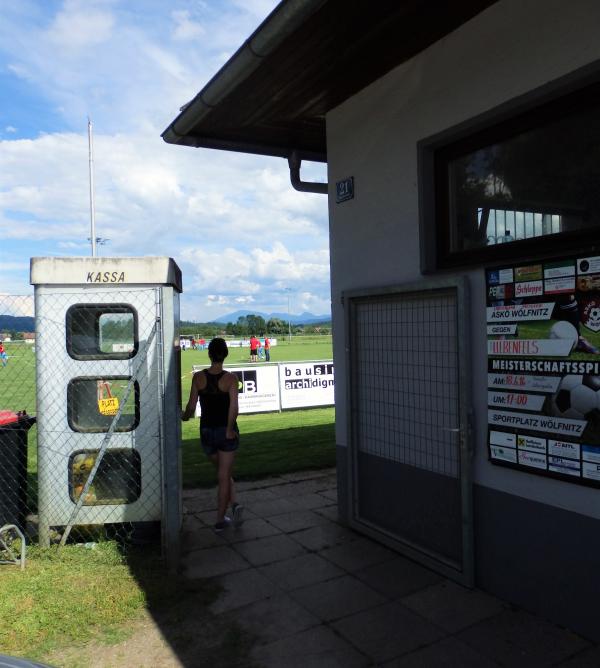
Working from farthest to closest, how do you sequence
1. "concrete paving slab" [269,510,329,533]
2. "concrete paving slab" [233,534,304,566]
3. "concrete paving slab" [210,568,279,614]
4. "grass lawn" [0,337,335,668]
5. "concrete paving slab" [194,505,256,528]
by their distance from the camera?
"concrete paving slab" [194,505,256,528] → "concrete paving slab" [269,510,329,533] → "concrete paving slab" [233,534,304,566] → "concrete paving slab" [210,568,279,614] → "grass lawn" [0,337,335,668]

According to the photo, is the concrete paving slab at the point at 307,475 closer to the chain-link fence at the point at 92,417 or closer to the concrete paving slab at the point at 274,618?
the chain-link fence at the point at 92,417

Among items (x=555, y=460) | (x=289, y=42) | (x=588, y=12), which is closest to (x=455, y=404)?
(x=555, y=460)

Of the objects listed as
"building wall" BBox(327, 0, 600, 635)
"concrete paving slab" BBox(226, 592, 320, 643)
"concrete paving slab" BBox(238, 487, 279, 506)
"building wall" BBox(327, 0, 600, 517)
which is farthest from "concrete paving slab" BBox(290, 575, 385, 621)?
"concrete paving slab" BBox(238, 487, 279, 506)

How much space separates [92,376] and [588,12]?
455 centimetres

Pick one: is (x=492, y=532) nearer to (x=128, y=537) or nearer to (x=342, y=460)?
(x=342, y=460)

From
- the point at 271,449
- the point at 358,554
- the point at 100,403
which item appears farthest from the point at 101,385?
the point at 271,449

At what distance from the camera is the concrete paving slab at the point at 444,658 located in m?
3.12

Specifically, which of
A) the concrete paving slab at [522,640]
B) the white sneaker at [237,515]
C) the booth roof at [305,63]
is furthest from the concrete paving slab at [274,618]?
the booth roof at [305,63]

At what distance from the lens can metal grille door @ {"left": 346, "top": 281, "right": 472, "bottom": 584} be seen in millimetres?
4195

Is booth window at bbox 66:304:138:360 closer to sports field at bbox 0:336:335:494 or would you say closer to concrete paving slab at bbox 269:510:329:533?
sports field at bbox 0:336:335:494

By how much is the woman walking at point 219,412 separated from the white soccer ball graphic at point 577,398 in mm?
2885

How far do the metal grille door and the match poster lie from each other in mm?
289

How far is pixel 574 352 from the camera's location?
10.8 ft

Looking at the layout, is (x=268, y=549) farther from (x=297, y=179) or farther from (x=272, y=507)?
(x=297, y=179)
